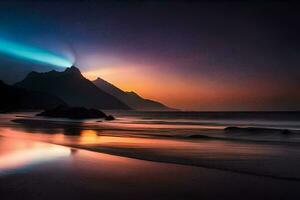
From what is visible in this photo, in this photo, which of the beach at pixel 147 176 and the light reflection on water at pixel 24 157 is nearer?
the beach at pixel 147 176

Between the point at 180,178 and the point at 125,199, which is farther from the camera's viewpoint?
the point at 180,178

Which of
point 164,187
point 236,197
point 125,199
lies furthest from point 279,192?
point 125,199

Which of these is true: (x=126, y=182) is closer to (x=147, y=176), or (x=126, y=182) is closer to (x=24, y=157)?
(x=147, y=176)

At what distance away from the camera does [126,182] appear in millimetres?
9727

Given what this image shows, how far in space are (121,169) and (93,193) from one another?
355 cm

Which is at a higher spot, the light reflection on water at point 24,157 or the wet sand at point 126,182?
the light reflection on water at point 24,157

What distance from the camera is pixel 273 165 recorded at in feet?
42.3

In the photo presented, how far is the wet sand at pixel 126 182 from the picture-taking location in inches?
327

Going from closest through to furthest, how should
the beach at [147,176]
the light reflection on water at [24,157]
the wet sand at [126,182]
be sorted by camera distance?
the wet sand at [126,182] → the beach at [147,176] → the light reflection on water at [24,157]

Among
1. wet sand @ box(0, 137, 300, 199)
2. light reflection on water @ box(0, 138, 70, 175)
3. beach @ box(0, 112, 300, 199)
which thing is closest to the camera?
wet sand @ box(0, 137, 300, 199)

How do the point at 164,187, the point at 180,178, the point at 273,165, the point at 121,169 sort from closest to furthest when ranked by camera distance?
the point at 164,187, the point at 180,178, the point at 121,169, the point at 273,165

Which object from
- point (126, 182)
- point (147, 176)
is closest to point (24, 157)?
point (147, 176)

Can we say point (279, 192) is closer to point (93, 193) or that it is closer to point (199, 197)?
point (199, 197)

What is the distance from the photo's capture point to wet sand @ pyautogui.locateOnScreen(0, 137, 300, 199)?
831 cm
